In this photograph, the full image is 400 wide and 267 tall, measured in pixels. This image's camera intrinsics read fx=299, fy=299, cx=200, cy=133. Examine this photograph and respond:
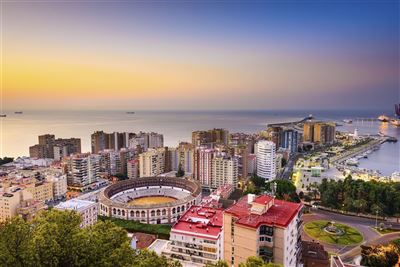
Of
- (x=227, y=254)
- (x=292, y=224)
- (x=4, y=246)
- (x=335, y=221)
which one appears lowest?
(x=335, y=221)

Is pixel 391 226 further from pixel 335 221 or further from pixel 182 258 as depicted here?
pixel 182 258

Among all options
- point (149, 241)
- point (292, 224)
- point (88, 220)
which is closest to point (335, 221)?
point (292, 224)

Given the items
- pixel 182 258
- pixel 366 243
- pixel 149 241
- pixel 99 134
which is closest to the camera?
pixel 182 258

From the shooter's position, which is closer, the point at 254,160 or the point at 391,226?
the point at 391,226

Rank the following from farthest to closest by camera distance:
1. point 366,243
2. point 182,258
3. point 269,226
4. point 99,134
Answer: point 99,134 < point 366,243 < point 182,258 < point 269,226

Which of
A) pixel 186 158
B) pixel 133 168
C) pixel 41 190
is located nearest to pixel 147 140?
pixel 133 168

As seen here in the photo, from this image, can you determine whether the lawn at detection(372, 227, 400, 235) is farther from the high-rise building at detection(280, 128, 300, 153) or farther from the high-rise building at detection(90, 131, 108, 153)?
the high-rise building at detection(90, 131, 108, 153)

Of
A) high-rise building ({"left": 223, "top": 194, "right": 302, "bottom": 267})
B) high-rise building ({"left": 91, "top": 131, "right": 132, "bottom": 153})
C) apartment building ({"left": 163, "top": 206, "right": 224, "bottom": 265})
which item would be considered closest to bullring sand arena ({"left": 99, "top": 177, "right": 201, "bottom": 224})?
apartment building ({"left": 163, "top": 206, "right": 224, "bottom": 265})

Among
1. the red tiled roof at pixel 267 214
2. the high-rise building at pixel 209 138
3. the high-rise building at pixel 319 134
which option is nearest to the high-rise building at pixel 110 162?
the high-rise building at pixel 209 138

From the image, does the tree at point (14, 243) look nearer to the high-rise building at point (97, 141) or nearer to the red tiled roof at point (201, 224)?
the red tiled roof at point (201, 224)
